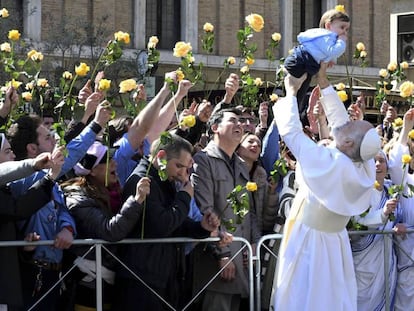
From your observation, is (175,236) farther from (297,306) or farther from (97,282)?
(297,306)

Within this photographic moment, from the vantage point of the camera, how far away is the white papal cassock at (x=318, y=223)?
6484 mm

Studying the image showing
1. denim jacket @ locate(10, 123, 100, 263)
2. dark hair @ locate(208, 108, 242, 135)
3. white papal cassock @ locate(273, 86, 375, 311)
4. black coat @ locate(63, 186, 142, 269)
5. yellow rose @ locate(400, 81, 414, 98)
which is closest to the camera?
white papal cassock @ locate(273, 86, 375, 311)

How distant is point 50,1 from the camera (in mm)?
24484

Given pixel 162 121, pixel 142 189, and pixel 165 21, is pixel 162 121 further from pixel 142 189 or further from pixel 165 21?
pixel 165 21

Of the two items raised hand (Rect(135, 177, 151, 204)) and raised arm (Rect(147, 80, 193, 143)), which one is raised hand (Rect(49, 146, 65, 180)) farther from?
raised arm (Rect(147, 80, 193, 143))

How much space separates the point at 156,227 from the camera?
6961 millimetres

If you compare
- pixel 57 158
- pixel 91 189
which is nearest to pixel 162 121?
pixel 91 189

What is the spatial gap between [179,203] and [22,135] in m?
1.35

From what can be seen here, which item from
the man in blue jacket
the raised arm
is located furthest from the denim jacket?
the raised arm

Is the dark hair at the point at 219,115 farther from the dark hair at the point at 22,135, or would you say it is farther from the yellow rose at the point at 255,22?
the dark hair at the point at 22,135

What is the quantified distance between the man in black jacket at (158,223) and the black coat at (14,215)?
33.5 inches

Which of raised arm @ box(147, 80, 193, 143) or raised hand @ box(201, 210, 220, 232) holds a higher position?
raised arm @ box(147, 80, 193, 143)

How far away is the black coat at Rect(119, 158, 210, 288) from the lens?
269 inches

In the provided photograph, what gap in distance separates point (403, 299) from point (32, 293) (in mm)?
3828
